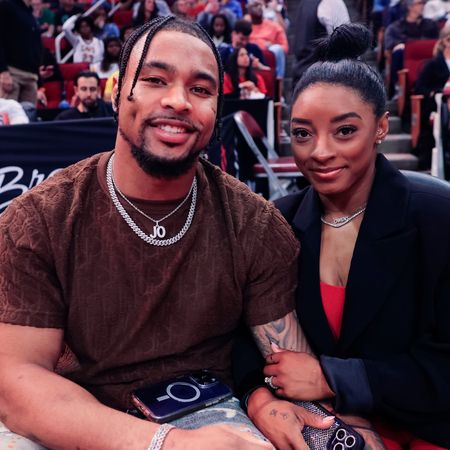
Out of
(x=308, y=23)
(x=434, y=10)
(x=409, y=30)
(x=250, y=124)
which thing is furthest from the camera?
(x=434, y=10)

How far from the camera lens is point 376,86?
1.88 meters

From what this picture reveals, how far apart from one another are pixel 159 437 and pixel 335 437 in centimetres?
45

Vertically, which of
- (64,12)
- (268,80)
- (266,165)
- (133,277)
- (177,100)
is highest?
(177,100)

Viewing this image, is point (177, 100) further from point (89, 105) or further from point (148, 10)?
point (148, 10)

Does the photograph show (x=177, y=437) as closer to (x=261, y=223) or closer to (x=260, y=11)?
(x=261, y=223)

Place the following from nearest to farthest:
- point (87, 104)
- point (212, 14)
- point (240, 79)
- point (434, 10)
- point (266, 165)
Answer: point (266, 165) → point (87, 104) → point (240, 79) → point (434, 10) → point (212, 14)

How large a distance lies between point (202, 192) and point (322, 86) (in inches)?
17.7

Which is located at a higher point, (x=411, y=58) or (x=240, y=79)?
(x=411, y=58)

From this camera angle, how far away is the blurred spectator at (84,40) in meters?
9.94

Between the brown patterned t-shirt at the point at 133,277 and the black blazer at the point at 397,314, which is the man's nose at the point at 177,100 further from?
the black blazer at the point at 397,314

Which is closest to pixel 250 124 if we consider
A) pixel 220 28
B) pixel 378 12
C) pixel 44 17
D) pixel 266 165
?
pixel 266 165

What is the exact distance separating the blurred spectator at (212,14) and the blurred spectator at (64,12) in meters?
2.36

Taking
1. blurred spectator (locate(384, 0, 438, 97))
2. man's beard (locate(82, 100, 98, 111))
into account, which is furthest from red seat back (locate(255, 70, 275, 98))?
man's beard (locate(82, 100, 98, 111))

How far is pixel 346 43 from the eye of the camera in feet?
6.40
